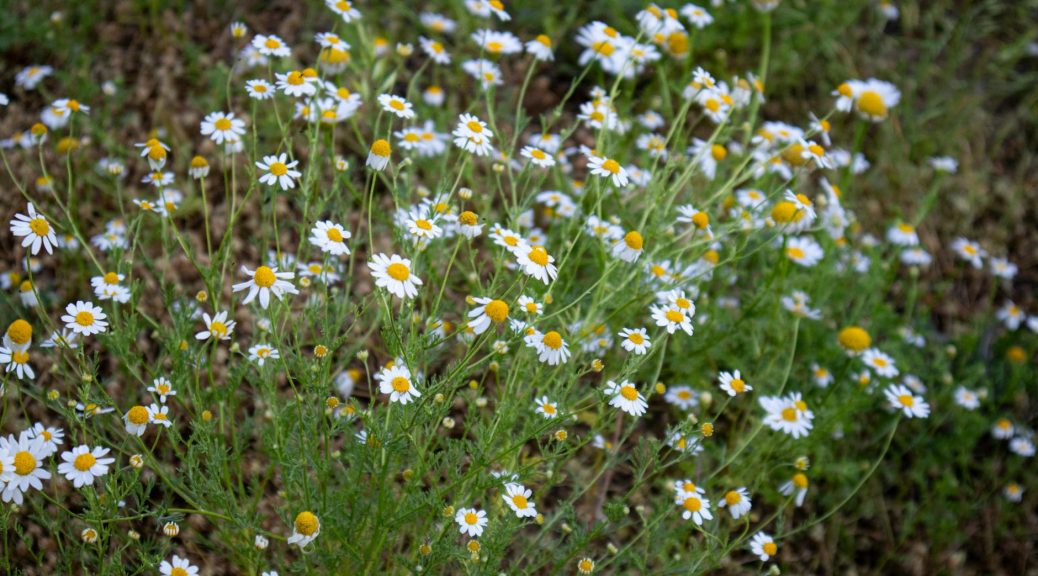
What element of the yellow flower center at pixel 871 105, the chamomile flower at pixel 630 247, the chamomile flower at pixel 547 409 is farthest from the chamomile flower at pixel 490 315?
the yellow flower center at pixel 871 105

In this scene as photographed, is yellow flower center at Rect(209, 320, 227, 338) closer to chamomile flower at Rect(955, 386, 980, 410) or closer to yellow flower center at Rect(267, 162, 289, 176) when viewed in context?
yellow flower center at Rect(267, 162, 289, 176)

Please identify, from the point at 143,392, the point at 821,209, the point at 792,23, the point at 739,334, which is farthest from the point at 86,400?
the point at 792,23

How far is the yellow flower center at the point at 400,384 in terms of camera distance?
1904 millimetres

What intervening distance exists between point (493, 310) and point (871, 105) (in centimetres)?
207

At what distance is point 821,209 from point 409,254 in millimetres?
1859

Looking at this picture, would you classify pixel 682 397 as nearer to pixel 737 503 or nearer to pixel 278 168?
pixel 737 503

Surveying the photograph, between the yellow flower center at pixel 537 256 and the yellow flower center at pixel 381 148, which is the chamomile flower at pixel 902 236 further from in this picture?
the yellow flower center at pixel 381 148

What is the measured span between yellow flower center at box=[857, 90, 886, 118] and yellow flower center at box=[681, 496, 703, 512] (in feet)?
5.84

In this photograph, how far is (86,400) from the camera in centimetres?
198

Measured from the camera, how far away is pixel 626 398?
6.98 ft

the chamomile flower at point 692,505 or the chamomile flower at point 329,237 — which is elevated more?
the chamomile flower at point 329,237

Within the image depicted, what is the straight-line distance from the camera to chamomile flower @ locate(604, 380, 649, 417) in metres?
2.10

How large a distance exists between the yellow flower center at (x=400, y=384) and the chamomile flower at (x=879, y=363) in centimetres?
169

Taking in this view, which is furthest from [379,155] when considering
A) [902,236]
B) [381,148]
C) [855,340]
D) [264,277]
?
[902,236]
